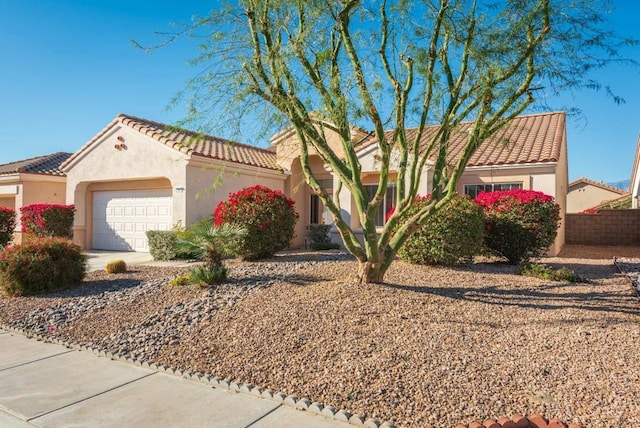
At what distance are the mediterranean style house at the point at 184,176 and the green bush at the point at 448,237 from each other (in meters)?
4.17

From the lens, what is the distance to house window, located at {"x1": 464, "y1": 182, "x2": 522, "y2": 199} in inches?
617

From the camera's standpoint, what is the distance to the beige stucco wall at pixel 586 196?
4041 centimetres

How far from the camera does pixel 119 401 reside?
4523 millimetres

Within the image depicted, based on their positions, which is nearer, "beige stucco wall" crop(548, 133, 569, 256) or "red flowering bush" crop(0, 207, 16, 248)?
"beige stucco wall" crop(548, 133, 569, 256)

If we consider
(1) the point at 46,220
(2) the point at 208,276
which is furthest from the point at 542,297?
(1) the point at 46,220

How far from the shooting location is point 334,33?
27.0ft

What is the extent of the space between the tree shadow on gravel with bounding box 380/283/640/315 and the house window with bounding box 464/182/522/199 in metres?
7.28

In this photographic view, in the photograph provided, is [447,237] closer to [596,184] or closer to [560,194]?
[560,194]

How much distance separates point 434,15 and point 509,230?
6738mm

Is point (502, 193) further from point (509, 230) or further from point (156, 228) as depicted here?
point (156, 228)

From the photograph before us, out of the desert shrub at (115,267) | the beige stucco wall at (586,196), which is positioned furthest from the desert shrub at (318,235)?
the beige stucco wall at (586,196)

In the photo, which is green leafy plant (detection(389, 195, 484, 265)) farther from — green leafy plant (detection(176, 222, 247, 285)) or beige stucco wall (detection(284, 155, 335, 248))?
beige stucco wall (detection(284, 155, 335, 248))

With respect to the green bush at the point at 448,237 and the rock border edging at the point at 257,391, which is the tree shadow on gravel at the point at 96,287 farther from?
the green bush at the point at 448,237

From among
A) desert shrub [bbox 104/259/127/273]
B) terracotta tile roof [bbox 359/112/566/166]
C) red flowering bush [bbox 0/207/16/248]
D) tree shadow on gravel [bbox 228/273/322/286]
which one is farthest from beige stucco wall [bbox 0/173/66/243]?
tree shadow on gravel [bbox 228/273/322/286]
